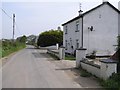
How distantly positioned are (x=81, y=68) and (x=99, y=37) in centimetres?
1406

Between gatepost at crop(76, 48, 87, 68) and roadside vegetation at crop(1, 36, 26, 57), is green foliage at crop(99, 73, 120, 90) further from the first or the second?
roadside vegetation at crop(1, 36, 26, 57)

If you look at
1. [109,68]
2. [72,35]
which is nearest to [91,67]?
[109,68]

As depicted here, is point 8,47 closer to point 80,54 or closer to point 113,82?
point 80,54

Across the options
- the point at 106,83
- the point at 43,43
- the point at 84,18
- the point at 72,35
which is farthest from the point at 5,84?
the point at 43,43

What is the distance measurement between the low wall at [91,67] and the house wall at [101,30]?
13.5 metres

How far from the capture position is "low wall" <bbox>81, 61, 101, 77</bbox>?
14.0 metres

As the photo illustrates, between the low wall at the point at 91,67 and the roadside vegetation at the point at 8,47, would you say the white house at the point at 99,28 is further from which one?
the low wall at the point at 91,67

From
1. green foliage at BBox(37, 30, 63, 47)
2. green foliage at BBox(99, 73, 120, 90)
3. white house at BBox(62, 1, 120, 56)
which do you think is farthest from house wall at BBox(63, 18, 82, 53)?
green foliage at BBox(37, 30, 63, 47)

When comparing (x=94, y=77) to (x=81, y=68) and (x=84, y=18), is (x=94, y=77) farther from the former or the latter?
(x=84, y=18)

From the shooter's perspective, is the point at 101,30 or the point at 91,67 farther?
the point at 101,30

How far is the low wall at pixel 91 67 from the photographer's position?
14.0 metres

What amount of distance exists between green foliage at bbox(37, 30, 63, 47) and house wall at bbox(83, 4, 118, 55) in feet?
109

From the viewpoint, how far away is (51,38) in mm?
67562

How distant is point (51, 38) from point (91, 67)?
52.4 metres
